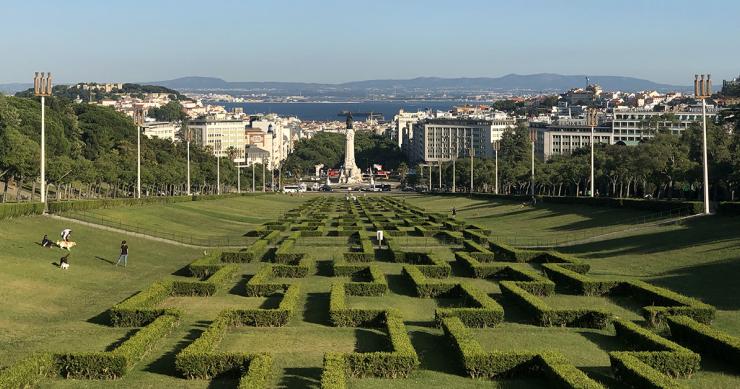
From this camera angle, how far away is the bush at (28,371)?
18.1m

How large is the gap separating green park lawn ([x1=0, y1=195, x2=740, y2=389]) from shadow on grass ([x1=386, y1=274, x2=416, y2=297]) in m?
0.05

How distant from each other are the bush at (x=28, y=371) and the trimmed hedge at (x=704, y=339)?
15436 millimetres

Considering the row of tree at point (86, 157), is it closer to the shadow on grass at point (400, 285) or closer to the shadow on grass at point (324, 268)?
the shadow on grass at point (324, 268)

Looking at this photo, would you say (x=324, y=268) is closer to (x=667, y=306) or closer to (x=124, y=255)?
(x=124, y=255)

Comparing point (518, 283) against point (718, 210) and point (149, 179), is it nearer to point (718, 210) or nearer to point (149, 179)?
point (718, 210)

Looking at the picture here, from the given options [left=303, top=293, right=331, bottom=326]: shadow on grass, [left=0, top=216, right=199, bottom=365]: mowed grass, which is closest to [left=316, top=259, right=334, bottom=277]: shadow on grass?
[left=303, top=293, right=331, bottom=326]: shadow on grass

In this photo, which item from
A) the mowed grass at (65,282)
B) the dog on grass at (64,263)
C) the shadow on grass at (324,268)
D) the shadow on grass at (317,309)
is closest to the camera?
the mowed grass at (65,282)

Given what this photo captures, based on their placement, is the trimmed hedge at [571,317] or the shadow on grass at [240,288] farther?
the shadow on grass at [240,288]

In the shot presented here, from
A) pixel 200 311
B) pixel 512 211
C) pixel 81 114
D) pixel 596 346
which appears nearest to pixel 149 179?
pixel 512 211

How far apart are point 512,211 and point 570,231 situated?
67.5ft

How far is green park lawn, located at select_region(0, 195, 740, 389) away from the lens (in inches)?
829

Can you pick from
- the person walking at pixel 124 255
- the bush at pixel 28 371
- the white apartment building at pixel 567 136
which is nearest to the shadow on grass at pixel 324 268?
the person walking at pixel 124 255

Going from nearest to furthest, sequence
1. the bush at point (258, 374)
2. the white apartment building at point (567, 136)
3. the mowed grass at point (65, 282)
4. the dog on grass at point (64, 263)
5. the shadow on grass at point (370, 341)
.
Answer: the bush at point (258, 374), the shadow on grass at point (370, 341), the mowed grass at point (65, 282), the dog on grass at point (64, 263), the white apartment building at point (567, 136)

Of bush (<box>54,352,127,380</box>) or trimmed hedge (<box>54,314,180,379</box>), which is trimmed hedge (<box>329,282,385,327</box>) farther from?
bush (<box>54,352,127,380</box>)
